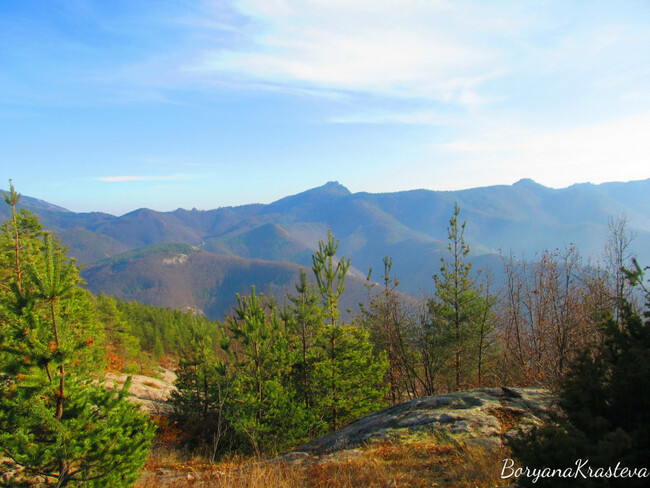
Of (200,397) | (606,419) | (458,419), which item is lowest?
(200,397)

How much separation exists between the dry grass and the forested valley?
674 mm

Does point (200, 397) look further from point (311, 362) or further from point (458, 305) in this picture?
point (458, 305)

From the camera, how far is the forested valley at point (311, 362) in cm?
366

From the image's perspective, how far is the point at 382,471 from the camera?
5719mm

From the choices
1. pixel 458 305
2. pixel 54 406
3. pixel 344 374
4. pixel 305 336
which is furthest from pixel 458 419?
pixel 458 305

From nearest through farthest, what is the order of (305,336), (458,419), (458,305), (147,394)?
1. (458,419)
2. (305,336)
3. (458,305)
4. (147,394)

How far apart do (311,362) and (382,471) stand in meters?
7.87

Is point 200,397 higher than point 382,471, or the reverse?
point 382,471

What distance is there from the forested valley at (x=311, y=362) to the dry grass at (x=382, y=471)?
0.67m

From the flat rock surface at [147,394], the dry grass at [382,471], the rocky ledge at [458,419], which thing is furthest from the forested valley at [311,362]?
the flat rock surface at [147,394]

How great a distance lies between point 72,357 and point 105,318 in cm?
3689

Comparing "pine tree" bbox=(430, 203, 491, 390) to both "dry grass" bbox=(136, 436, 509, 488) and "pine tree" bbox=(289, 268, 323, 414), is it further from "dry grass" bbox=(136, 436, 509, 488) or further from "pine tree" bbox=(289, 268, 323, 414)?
"dry grass" bbox=(136, 436, 509, 488)

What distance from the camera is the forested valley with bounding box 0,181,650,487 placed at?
12.0 ft

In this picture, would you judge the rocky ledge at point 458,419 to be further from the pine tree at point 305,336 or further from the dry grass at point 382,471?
the pine tree at point 305,336
